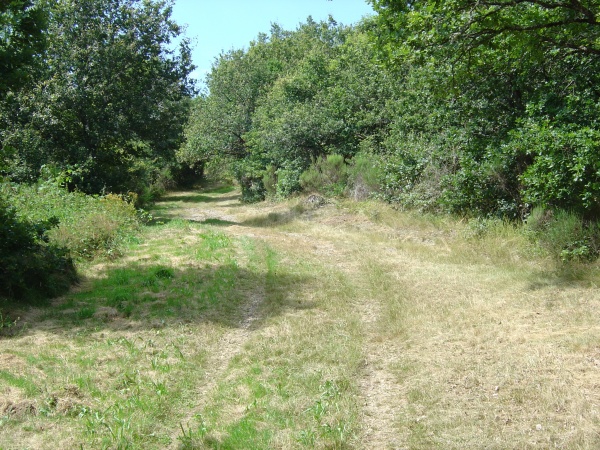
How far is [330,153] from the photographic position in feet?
83.0

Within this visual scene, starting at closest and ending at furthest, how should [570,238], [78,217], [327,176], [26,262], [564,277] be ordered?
1. [26,262]
2. [564,277]
3. [570,238]
4. [78,217]
5. [327,176]

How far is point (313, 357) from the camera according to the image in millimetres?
6848

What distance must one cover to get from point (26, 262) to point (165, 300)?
2.23 m

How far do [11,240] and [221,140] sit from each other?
84.4ft

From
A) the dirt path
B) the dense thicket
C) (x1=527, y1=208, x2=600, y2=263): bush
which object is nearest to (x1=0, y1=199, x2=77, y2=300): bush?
the dirt path

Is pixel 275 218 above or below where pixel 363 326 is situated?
above

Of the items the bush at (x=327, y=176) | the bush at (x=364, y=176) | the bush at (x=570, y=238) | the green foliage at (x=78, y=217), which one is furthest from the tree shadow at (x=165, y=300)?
the bush at (x=327, y=176)

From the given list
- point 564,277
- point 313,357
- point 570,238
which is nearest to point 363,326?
point 313,357

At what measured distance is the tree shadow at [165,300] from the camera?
26.6ft

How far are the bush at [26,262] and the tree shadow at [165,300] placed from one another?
1.00 ft

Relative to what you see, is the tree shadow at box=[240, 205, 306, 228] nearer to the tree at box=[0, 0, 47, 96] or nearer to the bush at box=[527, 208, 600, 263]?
the bush at box=[527, 208, 600, 263]

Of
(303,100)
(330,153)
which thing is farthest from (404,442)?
(303,100)

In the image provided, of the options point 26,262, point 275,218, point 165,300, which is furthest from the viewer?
point 275,218

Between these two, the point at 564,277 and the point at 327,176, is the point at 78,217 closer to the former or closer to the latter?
the point at 564,277
